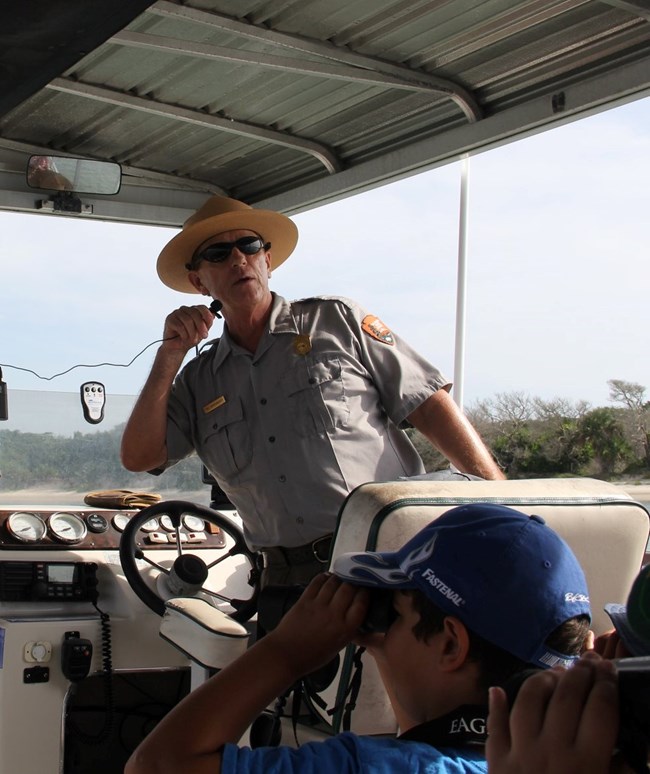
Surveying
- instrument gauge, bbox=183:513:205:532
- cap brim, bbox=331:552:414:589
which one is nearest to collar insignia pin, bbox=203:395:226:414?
instrument gauge, bbox=183:513:205:532

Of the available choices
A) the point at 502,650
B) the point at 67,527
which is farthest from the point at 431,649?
the point at 67,527

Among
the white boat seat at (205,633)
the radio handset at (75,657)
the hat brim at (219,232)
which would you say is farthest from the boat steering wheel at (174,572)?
the hat brim at (219,232)

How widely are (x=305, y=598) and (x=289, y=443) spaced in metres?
1.33

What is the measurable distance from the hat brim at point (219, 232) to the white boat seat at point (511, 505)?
5.00ft

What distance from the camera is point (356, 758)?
148 cm

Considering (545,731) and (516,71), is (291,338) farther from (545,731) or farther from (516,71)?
(545,731)

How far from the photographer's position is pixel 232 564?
3.79 meters

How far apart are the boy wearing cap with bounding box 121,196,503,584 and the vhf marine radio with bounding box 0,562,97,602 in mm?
494

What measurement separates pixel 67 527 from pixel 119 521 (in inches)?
7.5

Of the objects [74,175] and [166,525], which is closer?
[74,175]

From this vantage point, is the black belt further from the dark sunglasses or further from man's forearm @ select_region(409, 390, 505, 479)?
the dark sunglasses

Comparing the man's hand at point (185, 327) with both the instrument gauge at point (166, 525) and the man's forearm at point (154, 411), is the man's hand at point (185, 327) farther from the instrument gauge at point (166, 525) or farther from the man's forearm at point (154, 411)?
the instrument gauge at point (166, 525)

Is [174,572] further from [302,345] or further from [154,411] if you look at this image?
[302,345]

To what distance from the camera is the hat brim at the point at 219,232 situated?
3334 millimetres
